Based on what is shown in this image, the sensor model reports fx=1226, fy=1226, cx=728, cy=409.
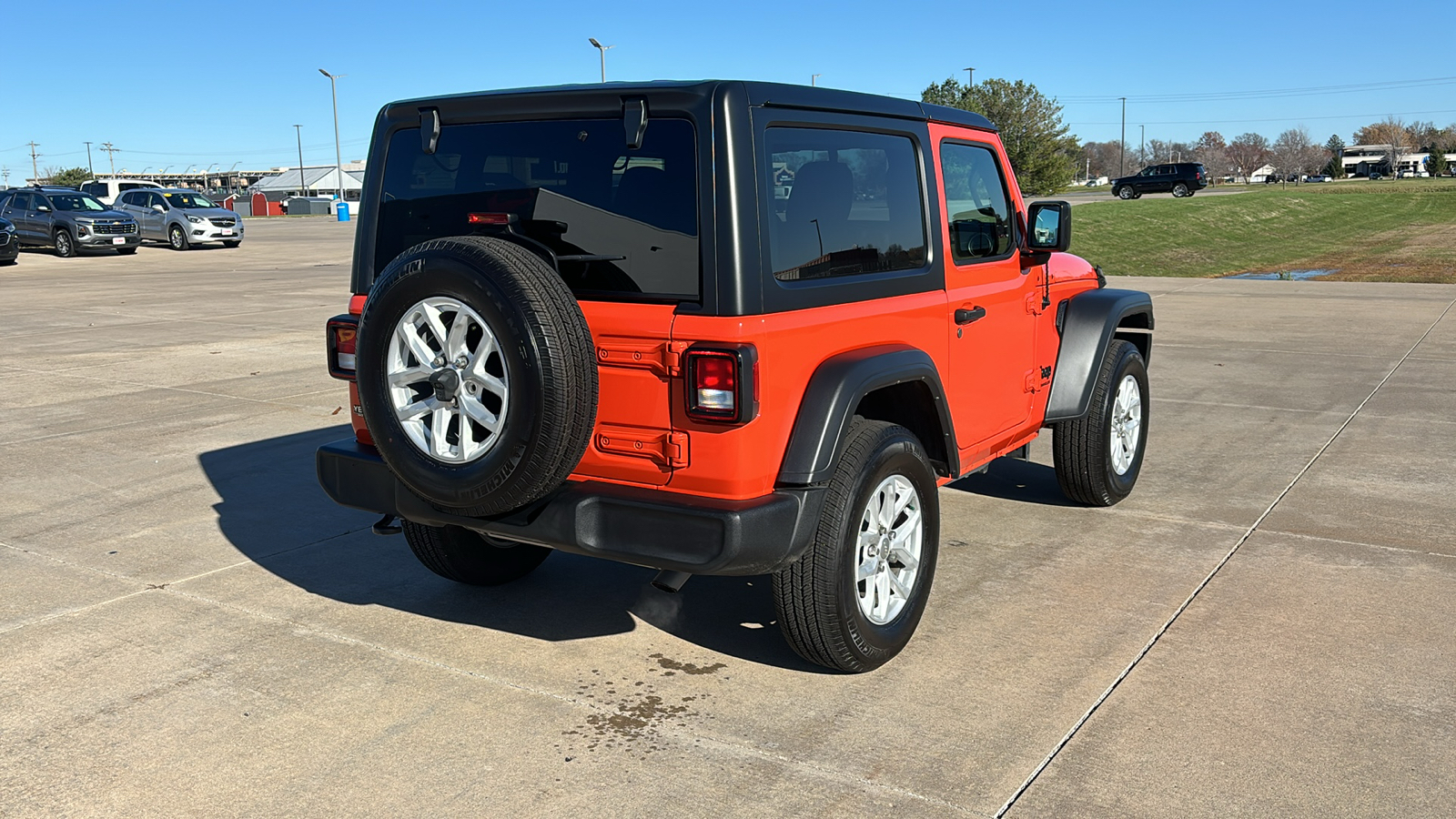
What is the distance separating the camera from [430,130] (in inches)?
168

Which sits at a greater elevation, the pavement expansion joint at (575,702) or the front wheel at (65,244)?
the front wheel at (65,244)

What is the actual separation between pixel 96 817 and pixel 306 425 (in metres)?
5.38

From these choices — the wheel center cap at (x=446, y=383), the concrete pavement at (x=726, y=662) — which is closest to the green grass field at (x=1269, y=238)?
the concrete pavement at (x=726, y=662)

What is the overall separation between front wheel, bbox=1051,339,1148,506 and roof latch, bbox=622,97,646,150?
305cm

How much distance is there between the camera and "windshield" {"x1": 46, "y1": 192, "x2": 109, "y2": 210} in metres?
30.4

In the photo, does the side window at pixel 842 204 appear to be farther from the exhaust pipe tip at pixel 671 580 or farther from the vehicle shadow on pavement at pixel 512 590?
the vehicle shadow on pavement at pixel 512 590

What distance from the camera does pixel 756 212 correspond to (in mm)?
3701

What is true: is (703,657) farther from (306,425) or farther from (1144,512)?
(306,425)

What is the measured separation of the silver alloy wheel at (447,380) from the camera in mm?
3631

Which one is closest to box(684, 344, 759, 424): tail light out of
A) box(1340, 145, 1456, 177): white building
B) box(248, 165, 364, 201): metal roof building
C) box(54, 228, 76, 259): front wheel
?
box(54, 228, 76, 259): front wheel

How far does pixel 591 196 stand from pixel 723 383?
2.59ft

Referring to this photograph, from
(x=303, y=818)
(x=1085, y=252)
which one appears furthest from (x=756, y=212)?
(x=1085, y=252)

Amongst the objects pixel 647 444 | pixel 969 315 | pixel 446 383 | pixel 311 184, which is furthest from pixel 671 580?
pixel 311 184

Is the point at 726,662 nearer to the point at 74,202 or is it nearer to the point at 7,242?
the point at 7,242
